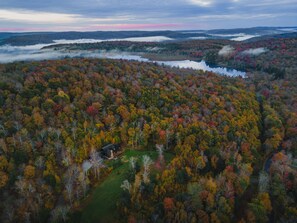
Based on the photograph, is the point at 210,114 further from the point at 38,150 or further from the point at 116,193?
the point at 38,150

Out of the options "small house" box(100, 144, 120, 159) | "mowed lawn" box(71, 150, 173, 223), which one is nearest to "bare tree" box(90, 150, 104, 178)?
"mowed lawn" box(71, 150, 173, 223)

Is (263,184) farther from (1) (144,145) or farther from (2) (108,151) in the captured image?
(2) (108,151)

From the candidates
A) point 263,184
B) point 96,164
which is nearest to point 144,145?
point 96,164

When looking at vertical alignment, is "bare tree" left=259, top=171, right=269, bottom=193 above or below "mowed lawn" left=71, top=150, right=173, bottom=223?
above

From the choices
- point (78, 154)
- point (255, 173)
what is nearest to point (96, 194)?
point (78, 154)

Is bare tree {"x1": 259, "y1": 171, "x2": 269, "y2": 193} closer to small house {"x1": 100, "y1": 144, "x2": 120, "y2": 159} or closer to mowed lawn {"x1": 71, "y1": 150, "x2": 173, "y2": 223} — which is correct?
mowed lawn {"x1": 71, "y1": 150, "x2": 173, "y2": 223}

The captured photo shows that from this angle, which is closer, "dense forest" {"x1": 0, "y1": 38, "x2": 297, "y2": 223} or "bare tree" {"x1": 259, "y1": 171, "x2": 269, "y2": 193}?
"dense forest" {"x1": 0, "y1": 38, "x2": 297, "y2": 223}
